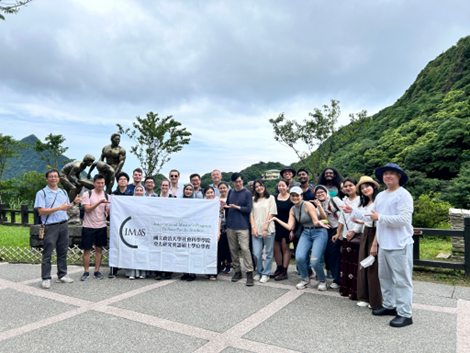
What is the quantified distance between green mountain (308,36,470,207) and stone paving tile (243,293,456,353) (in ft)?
59.4

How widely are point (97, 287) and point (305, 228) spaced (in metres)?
3.45

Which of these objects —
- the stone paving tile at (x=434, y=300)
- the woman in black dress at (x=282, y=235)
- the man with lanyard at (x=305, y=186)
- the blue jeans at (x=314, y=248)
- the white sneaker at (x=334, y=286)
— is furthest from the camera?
the man with lanyard at (x=305, y=186)

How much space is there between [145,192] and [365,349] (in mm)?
4518

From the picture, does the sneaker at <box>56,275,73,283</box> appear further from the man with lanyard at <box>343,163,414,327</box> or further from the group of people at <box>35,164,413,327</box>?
the man with lanyard at <box>343,163,414,327</box>

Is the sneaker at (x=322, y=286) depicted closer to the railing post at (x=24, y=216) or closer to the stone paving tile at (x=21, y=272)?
the stone paving tile at (x=21, y=272)

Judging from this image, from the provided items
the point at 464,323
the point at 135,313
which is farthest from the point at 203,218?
the point at 464,323

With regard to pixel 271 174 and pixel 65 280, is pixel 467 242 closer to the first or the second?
pixel 65 280

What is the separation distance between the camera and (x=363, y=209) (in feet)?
14.9

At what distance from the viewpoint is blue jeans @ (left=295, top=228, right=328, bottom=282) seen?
16.7ft

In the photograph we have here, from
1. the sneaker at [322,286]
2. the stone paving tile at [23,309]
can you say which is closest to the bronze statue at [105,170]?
the stone paving tile at [23,309]

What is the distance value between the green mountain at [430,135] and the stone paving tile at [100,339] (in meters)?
20.2

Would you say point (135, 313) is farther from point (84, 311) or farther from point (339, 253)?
point (339, 253)

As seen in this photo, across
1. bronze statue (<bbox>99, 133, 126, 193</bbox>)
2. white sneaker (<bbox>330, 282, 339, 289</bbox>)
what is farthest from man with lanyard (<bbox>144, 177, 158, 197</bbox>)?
bronze statue (<bbox>99, 133, 126, 193</bbox>)

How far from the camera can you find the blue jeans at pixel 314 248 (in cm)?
509
